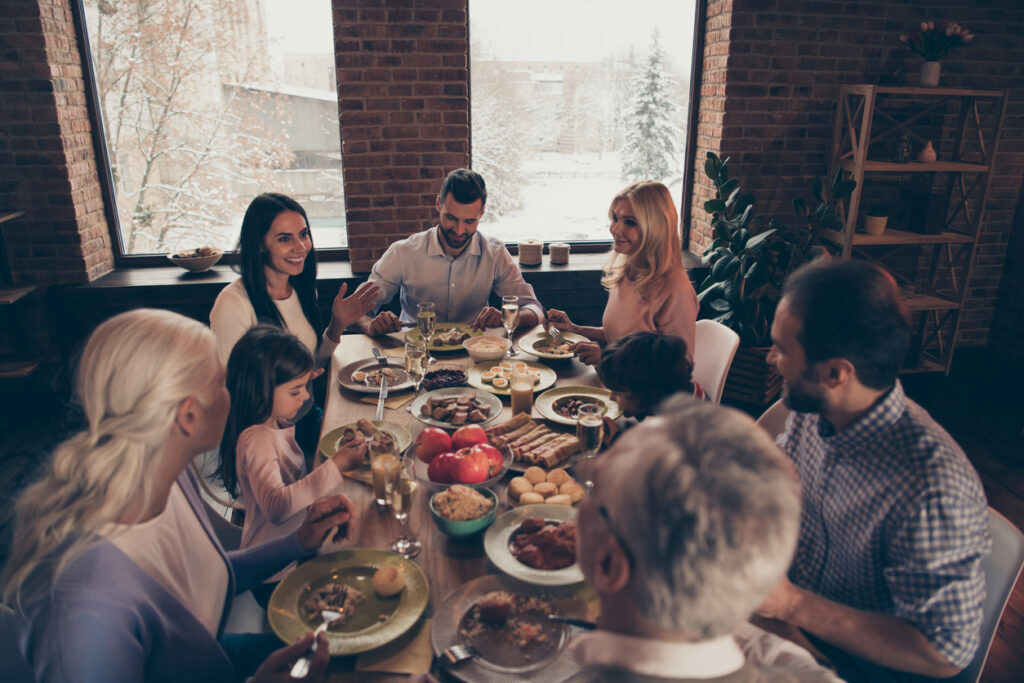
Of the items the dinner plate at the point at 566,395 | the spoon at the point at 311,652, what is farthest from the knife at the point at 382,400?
the spoon at the point at 311,652

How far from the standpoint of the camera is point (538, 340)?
9.09ft

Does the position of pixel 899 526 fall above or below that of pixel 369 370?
above

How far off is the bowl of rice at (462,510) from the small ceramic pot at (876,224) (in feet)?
11.4

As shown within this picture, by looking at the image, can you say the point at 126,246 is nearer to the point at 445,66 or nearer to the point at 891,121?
the point at 445,66

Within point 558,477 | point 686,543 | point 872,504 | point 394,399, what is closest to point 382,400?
point 394,399

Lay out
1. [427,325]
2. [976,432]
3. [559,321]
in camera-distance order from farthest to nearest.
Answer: [976,432] → [559,321] → [427,325]

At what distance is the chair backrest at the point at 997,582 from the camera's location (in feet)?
4.54

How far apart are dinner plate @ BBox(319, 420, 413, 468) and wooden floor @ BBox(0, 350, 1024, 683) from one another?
67.0 inches

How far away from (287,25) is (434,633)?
3.81 metres

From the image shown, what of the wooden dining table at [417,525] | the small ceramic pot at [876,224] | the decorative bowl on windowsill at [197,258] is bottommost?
the wooden dining table at [417,525]

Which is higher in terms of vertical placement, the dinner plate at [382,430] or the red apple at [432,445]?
the red apple at [432,445]

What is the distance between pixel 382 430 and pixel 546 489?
582 millimetres

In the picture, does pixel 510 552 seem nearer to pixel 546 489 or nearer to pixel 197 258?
pixel 546 489

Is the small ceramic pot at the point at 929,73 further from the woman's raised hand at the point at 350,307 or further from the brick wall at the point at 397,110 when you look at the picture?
the woman's raised hand at the point at 350,307
